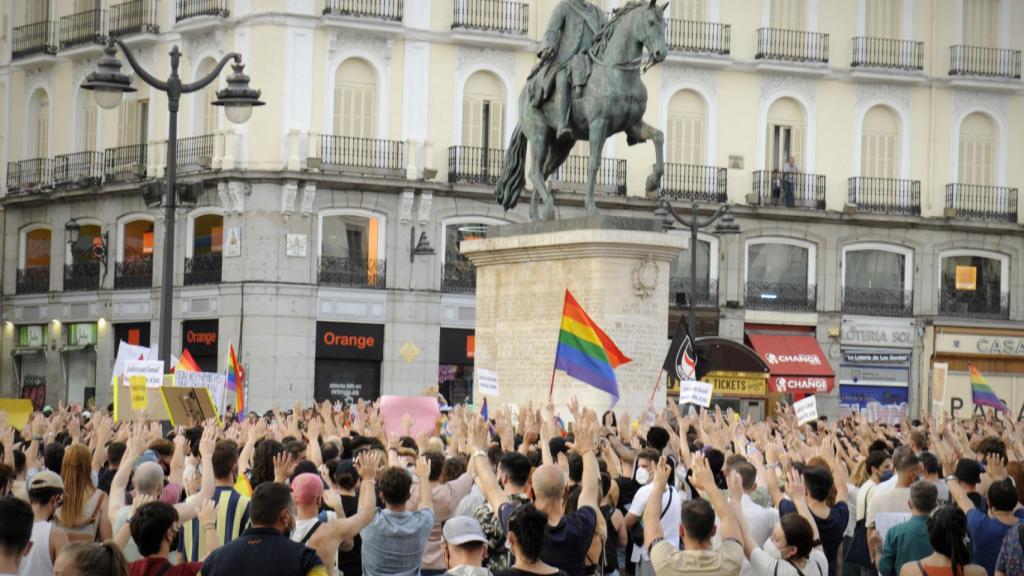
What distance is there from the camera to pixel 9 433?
1243 cm

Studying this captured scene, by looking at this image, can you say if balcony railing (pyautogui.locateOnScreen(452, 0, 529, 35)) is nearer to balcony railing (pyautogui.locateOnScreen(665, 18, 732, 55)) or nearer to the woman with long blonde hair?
balcony railing (pyautogui.locateOnScreen(665, 18, 732, 55))

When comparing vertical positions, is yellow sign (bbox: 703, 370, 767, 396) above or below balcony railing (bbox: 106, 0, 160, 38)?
below

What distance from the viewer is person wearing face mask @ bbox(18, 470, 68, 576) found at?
29.1 feet

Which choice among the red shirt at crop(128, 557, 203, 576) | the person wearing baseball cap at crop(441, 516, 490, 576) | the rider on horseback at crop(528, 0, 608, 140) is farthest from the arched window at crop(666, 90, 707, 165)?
the red shirt at crop(128, 557, 203, 576)

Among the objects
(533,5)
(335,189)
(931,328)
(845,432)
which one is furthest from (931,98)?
(845,432)

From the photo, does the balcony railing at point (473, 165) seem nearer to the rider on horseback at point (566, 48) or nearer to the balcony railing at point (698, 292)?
the balcony railing at point (698, 292)

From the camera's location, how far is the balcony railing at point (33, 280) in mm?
47250

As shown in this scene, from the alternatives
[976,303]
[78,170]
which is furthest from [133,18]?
[976,303]

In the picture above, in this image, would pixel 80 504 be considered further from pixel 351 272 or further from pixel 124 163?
pixel 124 163

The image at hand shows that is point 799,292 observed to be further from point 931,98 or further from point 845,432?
point 845,432

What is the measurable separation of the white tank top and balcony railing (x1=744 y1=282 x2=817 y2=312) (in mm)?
38177

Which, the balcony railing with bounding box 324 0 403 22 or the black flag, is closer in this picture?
the black flag

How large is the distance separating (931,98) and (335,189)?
1624 centimetres

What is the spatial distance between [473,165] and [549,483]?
3488 cm
